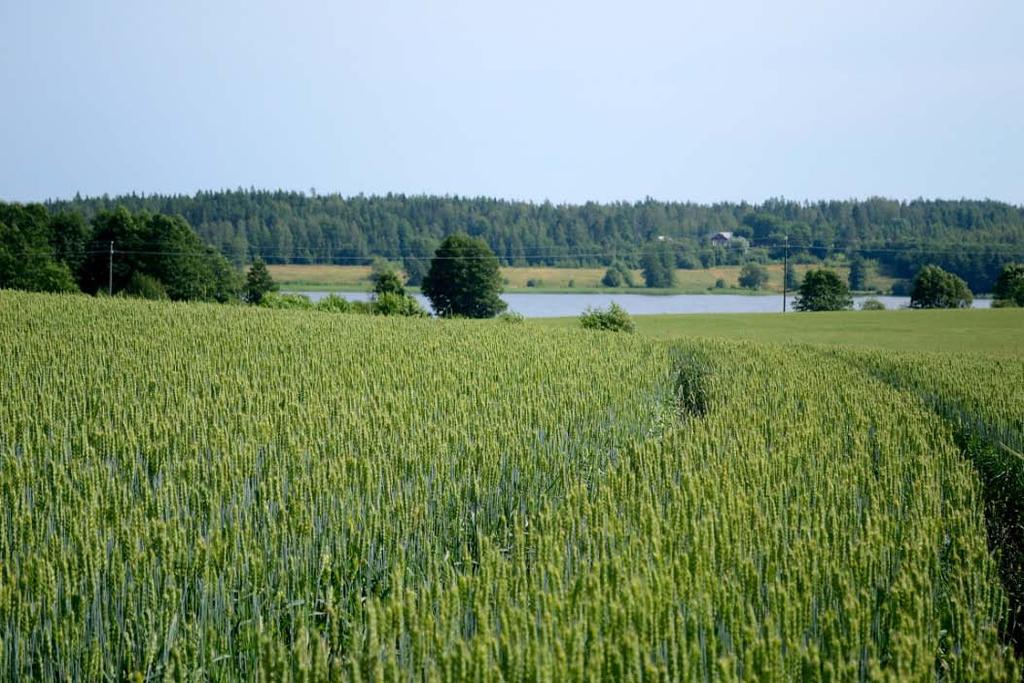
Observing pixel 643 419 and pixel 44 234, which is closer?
pixel 643 419

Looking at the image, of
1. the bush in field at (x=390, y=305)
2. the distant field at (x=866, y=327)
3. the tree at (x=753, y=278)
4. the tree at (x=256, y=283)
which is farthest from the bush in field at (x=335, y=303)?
the tree at (x=753, y=278)

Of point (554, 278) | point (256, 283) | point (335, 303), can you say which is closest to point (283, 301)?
point (335, 303)

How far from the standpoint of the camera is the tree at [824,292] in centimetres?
8162

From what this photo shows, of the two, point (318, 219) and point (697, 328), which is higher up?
point (318, 219)

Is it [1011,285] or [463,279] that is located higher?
[463,279]

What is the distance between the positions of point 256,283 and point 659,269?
144ft

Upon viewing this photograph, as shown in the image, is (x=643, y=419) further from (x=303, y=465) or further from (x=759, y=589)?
(x=759, y=589)

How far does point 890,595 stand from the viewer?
4379mm

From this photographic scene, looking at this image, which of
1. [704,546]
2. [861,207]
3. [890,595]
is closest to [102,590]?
[704,546]

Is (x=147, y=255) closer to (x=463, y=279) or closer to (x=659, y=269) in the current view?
(x=463, y=279)

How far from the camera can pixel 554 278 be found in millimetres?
108688

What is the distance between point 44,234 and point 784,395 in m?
59.1

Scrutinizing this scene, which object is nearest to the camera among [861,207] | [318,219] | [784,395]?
[784,395]

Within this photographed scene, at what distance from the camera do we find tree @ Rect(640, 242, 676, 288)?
10581cm
